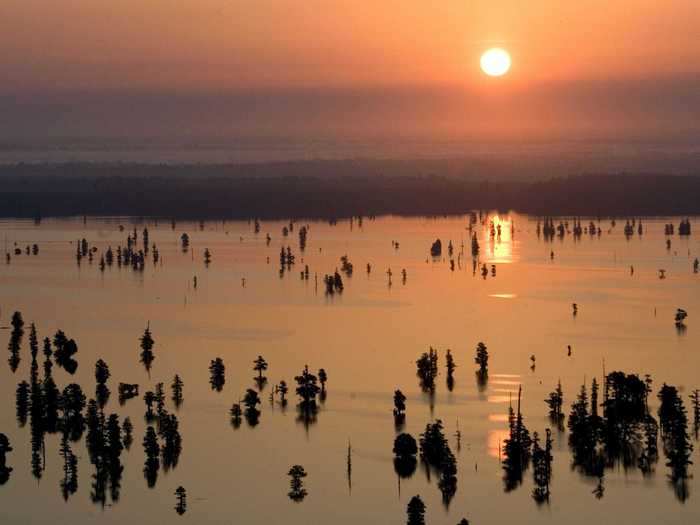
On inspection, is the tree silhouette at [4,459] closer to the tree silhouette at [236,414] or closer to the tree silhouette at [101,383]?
the tree silhouette at [101,383]

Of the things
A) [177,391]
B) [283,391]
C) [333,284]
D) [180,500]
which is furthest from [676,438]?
[333,284]

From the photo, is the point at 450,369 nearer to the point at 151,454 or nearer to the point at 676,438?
the point at 676,438

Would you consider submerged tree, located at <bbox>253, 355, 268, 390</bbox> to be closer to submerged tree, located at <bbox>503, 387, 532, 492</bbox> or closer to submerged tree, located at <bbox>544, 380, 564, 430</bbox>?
submerged tree, located at <bbox>544, 380, 564, 430</bbox>

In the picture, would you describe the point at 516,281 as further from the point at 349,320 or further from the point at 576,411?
the point at 576,411

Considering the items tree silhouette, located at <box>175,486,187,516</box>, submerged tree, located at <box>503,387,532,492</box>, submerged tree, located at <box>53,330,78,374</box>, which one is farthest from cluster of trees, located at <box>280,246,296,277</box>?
tree silhouette, located at <box>175,486,187,516</box>

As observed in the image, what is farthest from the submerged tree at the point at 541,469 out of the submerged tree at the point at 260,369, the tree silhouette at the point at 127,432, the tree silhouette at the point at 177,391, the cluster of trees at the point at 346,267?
the cluster of trees at the point at 346,267

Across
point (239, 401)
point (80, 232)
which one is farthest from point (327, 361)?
point (80, 232)
